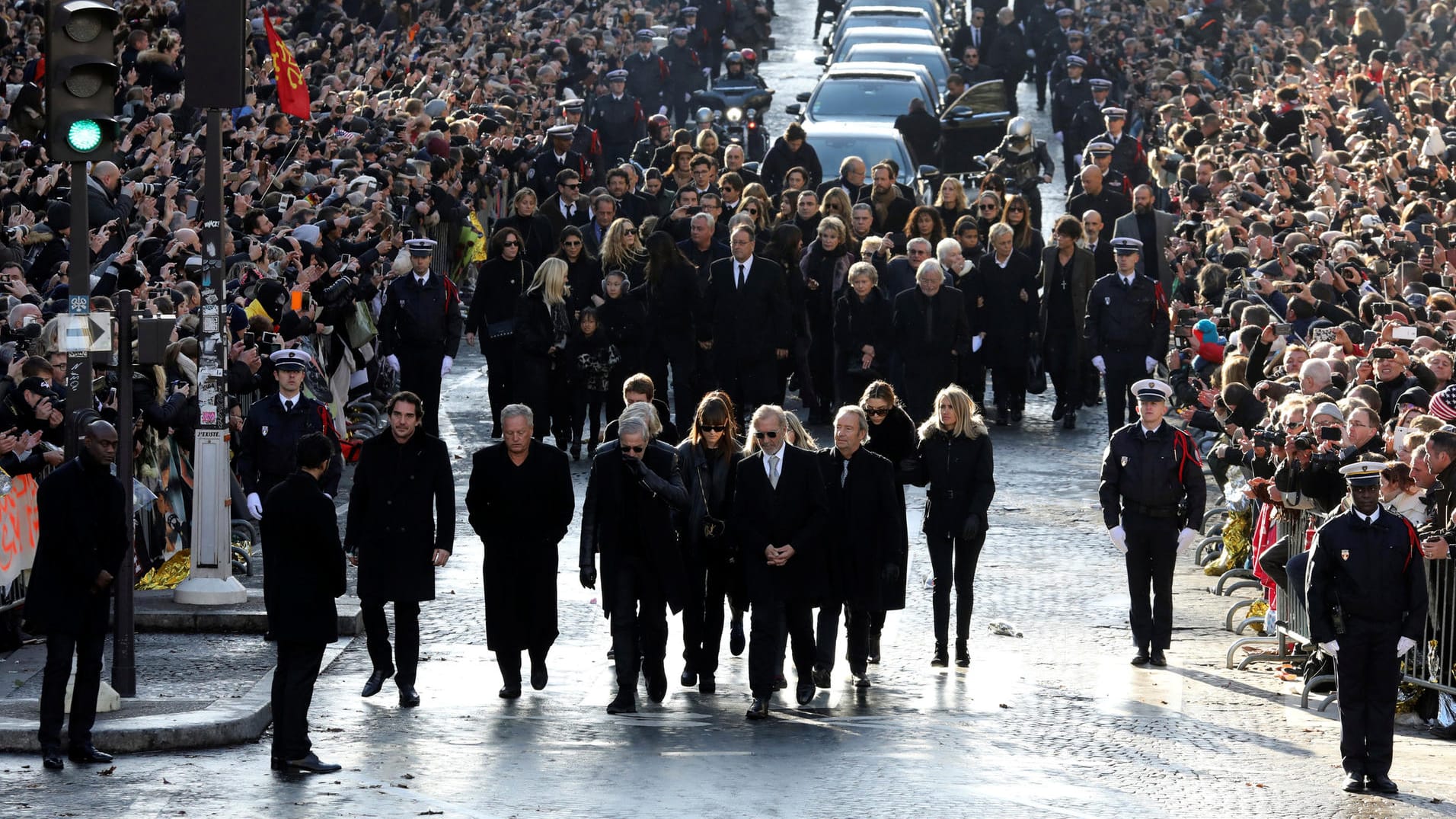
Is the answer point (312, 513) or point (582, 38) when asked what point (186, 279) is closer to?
point (312, 513)

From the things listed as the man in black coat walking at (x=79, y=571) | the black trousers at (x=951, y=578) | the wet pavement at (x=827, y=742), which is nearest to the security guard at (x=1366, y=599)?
the wet pavement at (x=827, y=742)

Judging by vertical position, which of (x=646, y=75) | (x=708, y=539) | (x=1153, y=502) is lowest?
(x=708, y=539)

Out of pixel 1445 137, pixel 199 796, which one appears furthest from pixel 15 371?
pixel 1445 137

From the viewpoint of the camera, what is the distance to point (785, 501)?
13562 mm

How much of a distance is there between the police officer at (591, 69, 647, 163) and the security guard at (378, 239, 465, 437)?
12413 millimetres

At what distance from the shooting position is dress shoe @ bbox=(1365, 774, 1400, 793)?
11.8 metres

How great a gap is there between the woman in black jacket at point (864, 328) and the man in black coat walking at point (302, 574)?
32.4 feet

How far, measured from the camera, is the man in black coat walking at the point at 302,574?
462 inches

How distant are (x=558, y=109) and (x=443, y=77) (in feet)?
10.5

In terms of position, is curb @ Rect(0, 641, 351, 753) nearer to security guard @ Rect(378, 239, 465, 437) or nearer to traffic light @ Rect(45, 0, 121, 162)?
traffic light @ Rect(45, 0, 121, 162)

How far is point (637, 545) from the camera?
13523 millimetres

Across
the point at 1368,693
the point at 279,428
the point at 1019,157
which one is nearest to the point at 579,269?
the point at 279,428

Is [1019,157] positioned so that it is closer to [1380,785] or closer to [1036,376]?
[1036,376]

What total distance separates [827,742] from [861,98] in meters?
23.3
